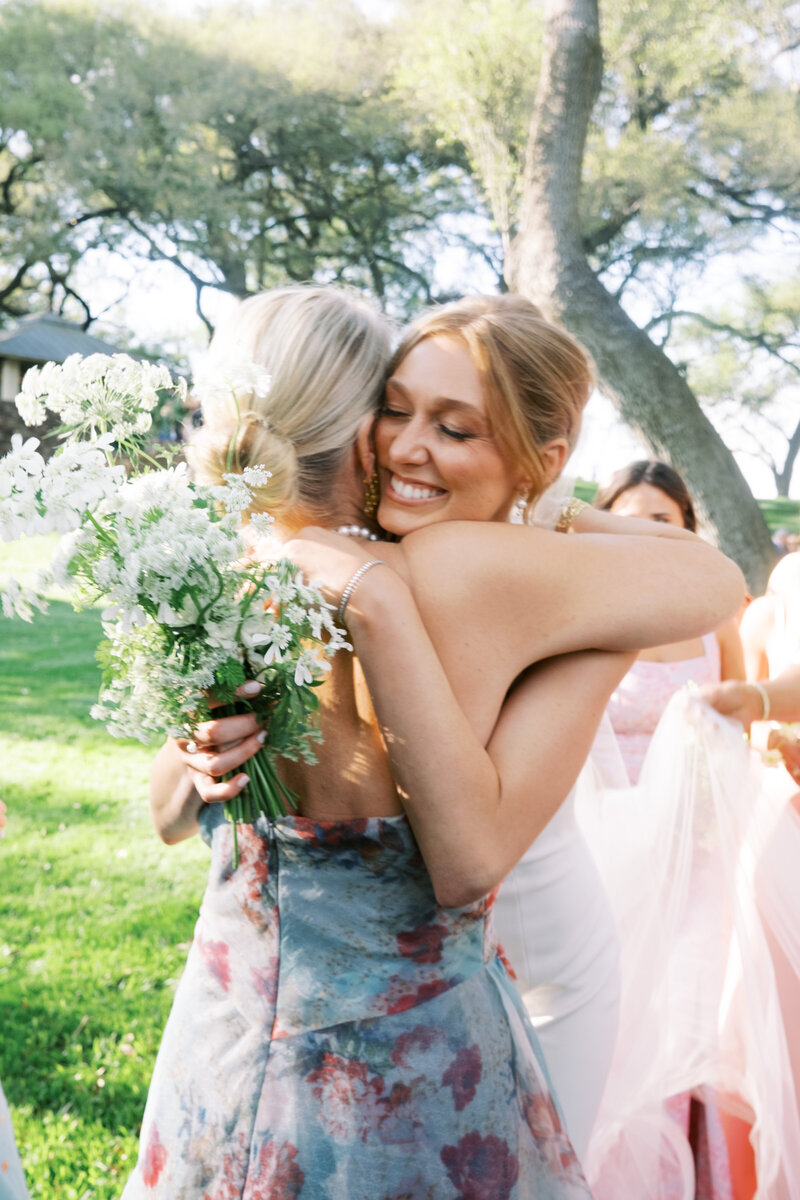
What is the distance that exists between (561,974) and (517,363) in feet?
5.19

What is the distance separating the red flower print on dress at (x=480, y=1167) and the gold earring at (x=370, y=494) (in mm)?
1249

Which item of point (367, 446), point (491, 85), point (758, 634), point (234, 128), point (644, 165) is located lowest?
point (758, 634)

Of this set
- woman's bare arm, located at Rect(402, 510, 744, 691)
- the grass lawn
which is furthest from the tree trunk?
woman's bare arm, located at Rect(402, 510, 744, 691)

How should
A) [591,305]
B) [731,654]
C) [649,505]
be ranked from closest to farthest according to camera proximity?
[731,654], [649,505], [591,305]

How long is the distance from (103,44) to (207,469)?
26.1m

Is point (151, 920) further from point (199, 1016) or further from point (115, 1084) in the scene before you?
point (199, 1016)

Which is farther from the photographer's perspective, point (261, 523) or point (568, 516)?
point (568, 516)

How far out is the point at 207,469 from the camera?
1.84 meters

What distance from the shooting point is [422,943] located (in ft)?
5.55

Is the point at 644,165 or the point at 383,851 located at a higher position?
the point at 644,165

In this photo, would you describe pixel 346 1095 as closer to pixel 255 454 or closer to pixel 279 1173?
pixel 279 1173

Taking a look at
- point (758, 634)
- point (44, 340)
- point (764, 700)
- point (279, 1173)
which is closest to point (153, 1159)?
point (279, 1173)

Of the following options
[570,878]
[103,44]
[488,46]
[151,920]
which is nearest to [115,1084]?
[151,920]

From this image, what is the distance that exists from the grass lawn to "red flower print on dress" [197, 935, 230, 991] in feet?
5.23
